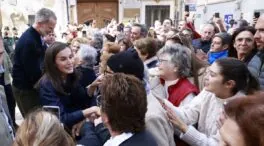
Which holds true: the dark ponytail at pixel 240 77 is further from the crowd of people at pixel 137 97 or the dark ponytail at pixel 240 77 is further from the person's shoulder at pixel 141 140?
the person's shoulder at pixel 141 140

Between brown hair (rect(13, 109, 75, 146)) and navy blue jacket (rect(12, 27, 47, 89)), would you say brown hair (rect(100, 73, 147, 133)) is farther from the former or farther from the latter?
navy blue jacket (rect(12, 27, 47, 89))

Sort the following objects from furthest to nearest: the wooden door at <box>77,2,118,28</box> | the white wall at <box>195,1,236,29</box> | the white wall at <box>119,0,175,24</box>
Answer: the wooden door at <box>77,2,118,28</box>
the white wall at <box>119,0,175,24</box>
the white wall at <box>195,1,236,29</box>

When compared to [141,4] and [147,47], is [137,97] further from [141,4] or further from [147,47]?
[141,4]

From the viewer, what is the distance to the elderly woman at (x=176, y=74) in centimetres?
226

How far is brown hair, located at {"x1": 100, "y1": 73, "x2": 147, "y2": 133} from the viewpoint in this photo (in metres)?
1.49

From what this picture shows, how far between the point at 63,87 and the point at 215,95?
43.1 inches

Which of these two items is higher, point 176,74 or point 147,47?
point 147,47

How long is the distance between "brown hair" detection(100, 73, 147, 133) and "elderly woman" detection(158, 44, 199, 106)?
2.53 feet

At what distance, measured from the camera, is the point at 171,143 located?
1772 millimetres

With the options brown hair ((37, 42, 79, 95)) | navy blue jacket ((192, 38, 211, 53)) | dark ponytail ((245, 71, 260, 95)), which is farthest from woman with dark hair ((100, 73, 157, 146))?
navy blue jacket ((192, 38, 211, 53))

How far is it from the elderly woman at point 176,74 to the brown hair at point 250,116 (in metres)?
1.24

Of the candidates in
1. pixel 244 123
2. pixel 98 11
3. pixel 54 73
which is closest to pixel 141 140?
pixel 244 123

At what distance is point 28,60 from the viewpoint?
3025 mm

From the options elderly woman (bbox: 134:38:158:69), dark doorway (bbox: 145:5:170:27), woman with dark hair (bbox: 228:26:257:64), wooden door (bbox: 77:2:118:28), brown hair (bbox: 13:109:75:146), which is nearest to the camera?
brown hair (bbox: 13:109:75:146)
